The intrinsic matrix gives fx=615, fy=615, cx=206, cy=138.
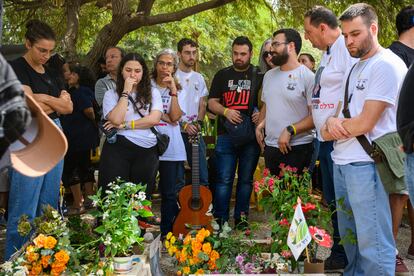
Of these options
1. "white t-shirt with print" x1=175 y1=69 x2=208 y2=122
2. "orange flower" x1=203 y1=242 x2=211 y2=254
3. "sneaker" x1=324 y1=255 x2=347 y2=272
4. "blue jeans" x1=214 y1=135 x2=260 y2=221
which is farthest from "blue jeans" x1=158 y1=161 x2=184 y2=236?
"orange flower" x1=203 y1=242 x2=211 y2=254

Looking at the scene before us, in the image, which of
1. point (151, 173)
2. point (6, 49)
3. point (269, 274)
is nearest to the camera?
point (269, 274)

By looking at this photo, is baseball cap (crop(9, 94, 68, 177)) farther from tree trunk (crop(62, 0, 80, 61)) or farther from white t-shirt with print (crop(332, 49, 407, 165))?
tree trunk (crop(62, 0, 80, 61))

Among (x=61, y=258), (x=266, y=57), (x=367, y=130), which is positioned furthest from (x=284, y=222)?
(x=266, y=57)

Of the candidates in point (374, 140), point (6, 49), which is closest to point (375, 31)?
point (374, 140)

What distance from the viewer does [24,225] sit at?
381 centimetres

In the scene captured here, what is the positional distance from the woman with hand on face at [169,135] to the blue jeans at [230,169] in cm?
42

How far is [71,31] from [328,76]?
5286 millimetres

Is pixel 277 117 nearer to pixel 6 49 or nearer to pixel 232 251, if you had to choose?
pixel 232 251

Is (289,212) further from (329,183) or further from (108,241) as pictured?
(108,241)

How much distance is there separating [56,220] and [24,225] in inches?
7.8

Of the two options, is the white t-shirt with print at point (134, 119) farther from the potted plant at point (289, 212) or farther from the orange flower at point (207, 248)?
the orange flower at point (207, 248)

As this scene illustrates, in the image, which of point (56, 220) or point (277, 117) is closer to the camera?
point (56, 220)

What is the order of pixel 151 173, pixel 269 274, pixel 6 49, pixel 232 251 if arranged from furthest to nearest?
pixel 6 49, pixel 151 173, pixel 232 251, pixel 269 274

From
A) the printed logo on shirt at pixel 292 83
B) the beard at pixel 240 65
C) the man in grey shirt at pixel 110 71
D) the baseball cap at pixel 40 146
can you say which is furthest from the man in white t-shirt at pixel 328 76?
the baseball cap at pixel 40 146
